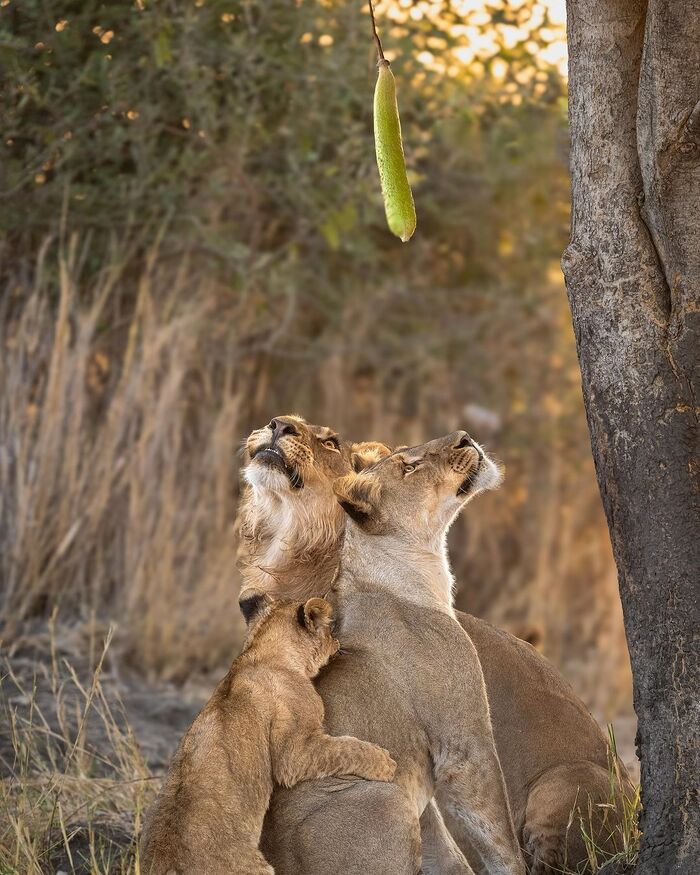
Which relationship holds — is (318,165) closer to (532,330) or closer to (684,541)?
(532,330)

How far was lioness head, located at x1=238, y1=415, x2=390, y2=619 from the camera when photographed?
4.47 metres

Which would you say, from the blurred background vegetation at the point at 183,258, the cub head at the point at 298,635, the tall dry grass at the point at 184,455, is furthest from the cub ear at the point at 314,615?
the tall dry grass at the point at 184,455

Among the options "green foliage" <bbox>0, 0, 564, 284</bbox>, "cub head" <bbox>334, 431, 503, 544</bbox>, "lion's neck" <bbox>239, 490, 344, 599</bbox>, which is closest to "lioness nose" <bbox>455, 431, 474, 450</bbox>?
"cub head" <bbox>334, 431, 503, 544</bbox>

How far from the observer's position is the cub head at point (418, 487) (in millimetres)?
4262

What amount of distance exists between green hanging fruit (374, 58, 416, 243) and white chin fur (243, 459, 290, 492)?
3.98 feet

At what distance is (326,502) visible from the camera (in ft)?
15.1

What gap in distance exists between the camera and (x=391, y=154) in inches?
135

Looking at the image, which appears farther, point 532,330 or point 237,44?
point 532,330

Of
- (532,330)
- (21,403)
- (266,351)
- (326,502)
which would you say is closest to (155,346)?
(21,403)

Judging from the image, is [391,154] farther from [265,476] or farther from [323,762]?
[323,762]

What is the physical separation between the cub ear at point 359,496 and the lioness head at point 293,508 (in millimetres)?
248

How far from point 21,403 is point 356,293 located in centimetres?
399

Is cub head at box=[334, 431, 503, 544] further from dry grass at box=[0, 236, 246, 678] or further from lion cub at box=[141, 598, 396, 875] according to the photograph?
dry grass at box=[0, 236, 246, 678]

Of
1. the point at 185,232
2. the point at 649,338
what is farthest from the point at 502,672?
the point at 185,232
